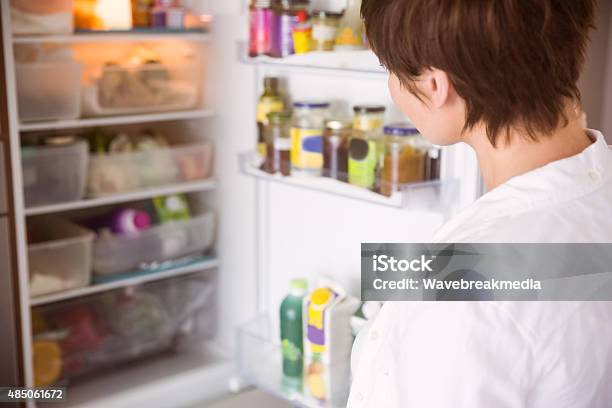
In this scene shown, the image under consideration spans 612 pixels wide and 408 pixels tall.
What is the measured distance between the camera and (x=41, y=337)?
2.37m

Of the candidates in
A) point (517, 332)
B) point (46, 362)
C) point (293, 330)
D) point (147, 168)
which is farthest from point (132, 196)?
point (517, 332)

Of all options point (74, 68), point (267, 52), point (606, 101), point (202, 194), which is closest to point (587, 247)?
point (606, 101)

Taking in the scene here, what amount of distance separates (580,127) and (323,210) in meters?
1.21

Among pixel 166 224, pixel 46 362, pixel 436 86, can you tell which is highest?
pixel 436 86

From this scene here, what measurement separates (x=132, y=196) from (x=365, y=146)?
2.96 ft

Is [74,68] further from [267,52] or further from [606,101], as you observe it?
[606,101]

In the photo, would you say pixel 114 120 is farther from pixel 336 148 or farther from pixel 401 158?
pixel 401 158

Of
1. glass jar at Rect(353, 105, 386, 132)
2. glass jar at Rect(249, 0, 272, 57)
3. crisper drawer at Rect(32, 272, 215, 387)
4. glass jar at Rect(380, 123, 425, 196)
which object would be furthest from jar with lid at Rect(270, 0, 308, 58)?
crisper drawer at Rect(32, 272, 215, 387)

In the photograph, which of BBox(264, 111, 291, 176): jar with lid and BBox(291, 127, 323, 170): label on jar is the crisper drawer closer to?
BBox(264, 111, 291, 176): jar with lid

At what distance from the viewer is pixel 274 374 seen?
2.07 metres

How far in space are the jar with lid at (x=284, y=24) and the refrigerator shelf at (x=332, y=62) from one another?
3 centimetres

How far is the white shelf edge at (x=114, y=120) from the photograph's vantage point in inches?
88.2

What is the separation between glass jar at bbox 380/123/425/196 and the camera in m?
1.77

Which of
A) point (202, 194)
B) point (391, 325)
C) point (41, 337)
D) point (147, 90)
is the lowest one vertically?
point (41, 337)
